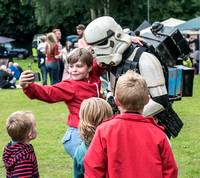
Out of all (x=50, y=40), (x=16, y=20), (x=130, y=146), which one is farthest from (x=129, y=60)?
(x=16, y=20)

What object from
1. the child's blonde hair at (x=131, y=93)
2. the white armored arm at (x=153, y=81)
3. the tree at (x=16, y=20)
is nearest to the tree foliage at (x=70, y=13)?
the tree at (x=16, y=20)

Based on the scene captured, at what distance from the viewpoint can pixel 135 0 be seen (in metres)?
36.3

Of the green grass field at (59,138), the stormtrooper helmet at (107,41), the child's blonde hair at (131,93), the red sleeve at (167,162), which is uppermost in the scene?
the stormtrooper helmet at (107,41)

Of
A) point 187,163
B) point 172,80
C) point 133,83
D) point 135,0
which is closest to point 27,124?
point 133,83

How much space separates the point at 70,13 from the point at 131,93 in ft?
121

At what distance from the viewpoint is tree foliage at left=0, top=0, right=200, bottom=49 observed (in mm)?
36750

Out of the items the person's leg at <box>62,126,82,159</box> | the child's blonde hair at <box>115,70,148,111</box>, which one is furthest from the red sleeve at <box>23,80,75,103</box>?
the child's blonde hair at <box>115,70,148,111</box>

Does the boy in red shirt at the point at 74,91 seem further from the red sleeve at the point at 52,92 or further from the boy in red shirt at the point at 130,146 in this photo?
the boy in red shirt at the point at 130,146

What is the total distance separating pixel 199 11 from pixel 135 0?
1175cm

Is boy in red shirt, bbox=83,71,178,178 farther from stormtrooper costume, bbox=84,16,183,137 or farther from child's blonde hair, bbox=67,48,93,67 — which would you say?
child's blonde hair, bbox=67,48,93,67

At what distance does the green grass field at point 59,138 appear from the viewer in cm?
533

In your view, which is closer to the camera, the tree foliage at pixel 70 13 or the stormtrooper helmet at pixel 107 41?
the stormtrooper helmet at pixel 107 41

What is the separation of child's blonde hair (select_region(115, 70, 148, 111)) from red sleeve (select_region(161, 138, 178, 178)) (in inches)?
12.3

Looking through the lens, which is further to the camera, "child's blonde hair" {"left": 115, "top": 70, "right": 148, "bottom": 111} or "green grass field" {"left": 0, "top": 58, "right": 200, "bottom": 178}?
"green grass field" {"left": 0, "top": 58, "right": 200, "bottom": 178}
